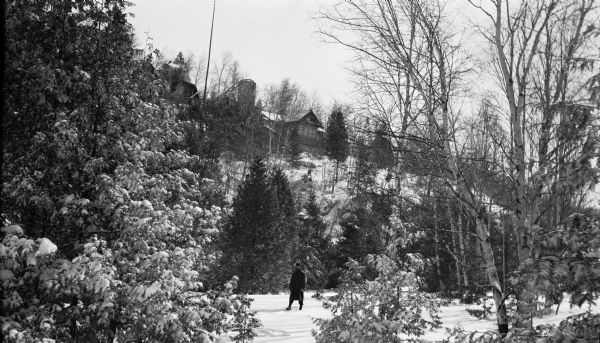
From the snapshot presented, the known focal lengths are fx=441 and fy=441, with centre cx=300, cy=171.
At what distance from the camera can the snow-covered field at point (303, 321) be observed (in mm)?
9328

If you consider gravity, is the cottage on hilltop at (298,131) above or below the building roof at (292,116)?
below

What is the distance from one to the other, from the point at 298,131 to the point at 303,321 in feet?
180

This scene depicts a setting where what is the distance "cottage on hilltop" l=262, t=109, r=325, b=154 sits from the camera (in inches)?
2394

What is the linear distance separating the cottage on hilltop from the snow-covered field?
4451 centimetres

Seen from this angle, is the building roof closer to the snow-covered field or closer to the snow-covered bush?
the snow-covered field

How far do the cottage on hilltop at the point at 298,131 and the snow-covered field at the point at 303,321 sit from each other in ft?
146

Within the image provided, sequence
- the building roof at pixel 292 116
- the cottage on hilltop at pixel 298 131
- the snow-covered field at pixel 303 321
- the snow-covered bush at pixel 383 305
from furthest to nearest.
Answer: the building roof at pixel 292 116, the cottage on hilltop at pixel 298 131, the snow-covered field at pixel 303 321, the snow-covered bush at pixel 383 305

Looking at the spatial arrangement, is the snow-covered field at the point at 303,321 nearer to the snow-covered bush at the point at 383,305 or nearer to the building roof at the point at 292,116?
the snow-covered bush at the point at 383,305

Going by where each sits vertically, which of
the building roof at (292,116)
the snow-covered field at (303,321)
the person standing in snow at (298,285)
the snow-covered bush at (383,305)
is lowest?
the snow-covered field at (303,321)

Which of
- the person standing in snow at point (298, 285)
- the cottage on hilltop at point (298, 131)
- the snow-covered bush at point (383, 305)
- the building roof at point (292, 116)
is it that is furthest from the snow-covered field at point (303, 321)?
the building roof at point (292, 116)

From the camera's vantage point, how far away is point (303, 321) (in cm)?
1123

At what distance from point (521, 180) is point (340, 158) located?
50.2 meters

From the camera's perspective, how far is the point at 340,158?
5541 cm

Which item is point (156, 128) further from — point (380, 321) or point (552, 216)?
point (552, 216)
